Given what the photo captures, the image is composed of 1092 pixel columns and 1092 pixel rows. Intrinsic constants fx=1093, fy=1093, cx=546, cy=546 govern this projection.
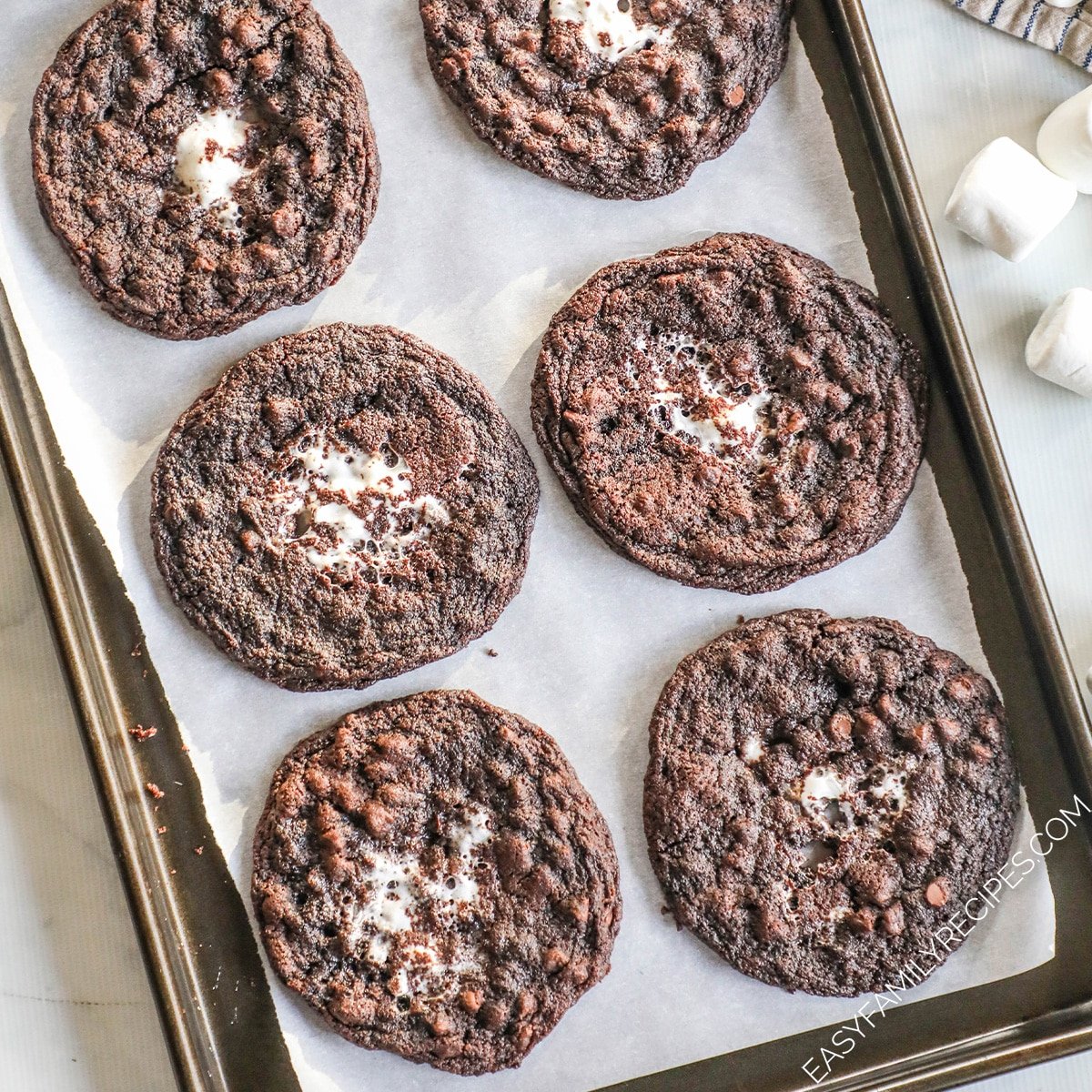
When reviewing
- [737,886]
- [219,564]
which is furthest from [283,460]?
[737,886]

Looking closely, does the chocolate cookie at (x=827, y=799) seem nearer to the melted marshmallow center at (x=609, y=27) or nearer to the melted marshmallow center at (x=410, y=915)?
the melted marshmallow center at (x=410, y=915)

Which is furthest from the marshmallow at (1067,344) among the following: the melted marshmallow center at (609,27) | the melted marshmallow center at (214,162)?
the melted marshmallow center at (214,162)

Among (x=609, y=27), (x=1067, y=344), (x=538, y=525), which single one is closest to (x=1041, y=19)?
(x=1067, y=344)

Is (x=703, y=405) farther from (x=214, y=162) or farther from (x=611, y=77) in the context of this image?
(x=214, y=162)

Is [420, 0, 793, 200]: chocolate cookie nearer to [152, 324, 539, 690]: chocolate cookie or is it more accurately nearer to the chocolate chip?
[152, 324, 539, 690]: chocolate cookie

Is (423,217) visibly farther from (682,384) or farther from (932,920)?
(932,920)
